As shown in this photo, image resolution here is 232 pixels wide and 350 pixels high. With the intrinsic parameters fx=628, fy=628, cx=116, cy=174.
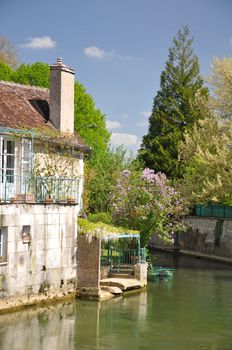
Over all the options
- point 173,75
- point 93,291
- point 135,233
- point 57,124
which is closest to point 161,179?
point 135,233

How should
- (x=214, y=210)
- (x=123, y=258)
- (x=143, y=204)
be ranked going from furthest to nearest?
1. (x=214, y=210)
2. (x=143, y=204)
3. (x=123, y=258)

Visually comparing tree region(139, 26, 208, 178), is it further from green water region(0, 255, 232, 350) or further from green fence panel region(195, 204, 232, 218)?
green water region(0, 255, 232, 350)

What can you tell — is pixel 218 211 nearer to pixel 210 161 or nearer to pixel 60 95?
pixel 210 161

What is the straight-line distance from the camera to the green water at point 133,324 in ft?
65.4

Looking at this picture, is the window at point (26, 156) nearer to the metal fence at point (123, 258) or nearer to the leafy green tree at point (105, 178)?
the metal fence at point (123, 258)

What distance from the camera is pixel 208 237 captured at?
47.5 meters

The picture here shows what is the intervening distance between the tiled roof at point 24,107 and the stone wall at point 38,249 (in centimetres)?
436

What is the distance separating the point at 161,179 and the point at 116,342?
16312 millimetres

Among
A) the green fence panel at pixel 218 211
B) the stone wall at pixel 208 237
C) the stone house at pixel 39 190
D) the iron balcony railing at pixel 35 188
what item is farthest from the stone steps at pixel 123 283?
the green fence panel at pixel 218 211

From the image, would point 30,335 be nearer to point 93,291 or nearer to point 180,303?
point 93,291

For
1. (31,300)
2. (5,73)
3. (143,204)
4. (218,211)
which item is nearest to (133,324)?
(31,300)

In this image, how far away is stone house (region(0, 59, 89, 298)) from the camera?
23.7 m

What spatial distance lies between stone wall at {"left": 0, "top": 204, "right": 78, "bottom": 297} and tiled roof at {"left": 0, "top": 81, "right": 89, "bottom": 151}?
4.36 meters

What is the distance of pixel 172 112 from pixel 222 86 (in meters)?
15.0
